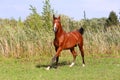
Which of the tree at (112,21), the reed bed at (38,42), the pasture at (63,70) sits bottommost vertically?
the pasture at (63,70)

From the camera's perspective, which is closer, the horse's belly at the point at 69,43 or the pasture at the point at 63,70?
the pasture at the point at 63,70

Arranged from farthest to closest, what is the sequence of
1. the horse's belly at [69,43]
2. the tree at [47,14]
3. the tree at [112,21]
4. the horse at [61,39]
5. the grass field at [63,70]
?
the tree at [112,21]
the tree at [47,14]
the horse's belly at [69,43]
the horse at [61,39]
the grass field at [63,70]

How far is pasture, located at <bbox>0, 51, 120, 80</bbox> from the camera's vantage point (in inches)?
470

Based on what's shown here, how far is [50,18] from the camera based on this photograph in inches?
867

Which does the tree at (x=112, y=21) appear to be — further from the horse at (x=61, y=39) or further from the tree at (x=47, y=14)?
the horse at (x=61, y=39)

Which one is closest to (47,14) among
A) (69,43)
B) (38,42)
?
(38,42)

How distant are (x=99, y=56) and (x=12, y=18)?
945 centimetres

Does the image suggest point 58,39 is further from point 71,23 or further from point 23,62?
point 71,23

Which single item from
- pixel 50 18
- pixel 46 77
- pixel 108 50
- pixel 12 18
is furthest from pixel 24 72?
pixel 12 18

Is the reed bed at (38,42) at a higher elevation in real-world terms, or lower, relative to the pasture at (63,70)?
higher

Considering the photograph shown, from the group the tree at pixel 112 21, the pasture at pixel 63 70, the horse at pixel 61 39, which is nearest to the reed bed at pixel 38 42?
the pasture at pixel 63 70

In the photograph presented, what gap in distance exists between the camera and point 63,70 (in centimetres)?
1359

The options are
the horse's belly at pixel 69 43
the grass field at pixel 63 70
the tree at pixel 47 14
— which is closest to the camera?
the grass field at pixel 63 70

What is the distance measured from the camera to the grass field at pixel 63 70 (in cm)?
1193
